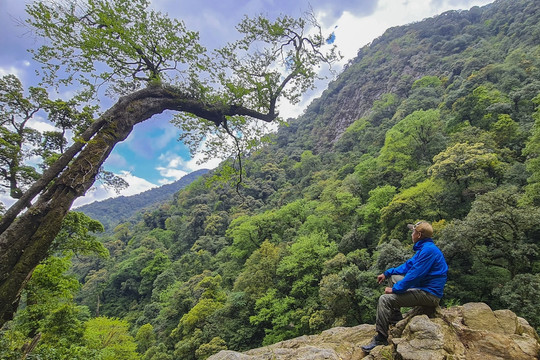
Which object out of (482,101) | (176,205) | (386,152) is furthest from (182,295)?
(176,205)

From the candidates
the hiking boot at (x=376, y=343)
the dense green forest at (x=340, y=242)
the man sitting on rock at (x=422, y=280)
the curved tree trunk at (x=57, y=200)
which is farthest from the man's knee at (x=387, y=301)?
the curved tree trunk at (x=57, y=200)

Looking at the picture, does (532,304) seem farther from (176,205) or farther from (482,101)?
(176,205)

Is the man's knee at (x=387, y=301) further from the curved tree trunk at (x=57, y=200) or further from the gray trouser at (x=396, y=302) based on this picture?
the curved tree trunk at (x=57, y=200)

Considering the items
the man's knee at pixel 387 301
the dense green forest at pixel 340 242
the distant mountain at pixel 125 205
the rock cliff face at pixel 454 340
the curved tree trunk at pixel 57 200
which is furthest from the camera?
the distant mountain at pixel 125 205

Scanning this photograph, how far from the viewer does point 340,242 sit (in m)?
22.9

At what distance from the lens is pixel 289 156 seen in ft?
252

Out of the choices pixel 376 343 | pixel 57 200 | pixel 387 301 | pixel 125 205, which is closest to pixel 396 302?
pixel 387 301

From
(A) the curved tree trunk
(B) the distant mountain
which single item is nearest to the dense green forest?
(A) the curved tree trunk

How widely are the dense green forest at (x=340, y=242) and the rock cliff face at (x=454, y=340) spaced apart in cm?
355

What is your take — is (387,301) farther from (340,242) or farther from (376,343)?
(340,242)

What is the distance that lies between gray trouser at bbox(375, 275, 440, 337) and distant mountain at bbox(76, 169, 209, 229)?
4971 inches

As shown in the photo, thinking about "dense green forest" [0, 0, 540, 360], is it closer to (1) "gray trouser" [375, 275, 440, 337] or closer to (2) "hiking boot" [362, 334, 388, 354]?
(1) "gray trouser" [375, 275, 440, 337]

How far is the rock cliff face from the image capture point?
105 inches

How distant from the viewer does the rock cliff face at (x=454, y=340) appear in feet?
8.79
